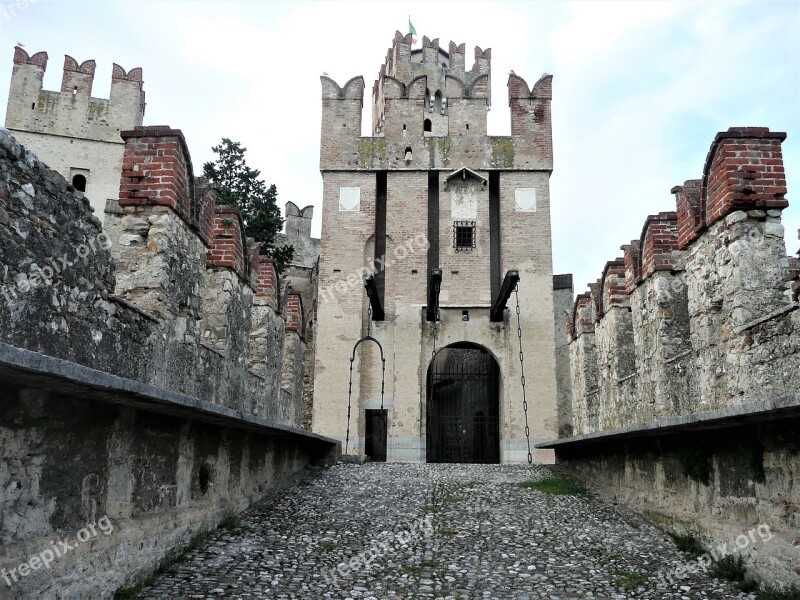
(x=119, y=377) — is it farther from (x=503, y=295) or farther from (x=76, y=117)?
(x=76, y=117)

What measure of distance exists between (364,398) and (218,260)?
9321 mm

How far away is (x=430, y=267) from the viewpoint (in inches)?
760

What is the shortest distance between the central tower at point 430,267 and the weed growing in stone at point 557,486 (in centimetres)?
785

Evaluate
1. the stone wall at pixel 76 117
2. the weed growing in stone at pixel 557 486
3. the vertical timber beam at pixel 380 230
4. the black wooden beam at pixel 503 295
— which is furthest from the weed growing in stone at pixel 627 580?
the stone wall at pixel 76 117

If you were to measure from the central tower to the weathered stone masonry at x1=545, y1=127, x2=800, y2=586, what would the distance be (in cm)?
686

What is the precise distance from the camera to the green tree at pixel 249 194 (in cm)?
2130

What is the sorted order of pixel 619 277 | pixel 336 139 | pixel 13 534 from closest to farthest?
pixel 13 534, pixel 619 277, pixel 336 139

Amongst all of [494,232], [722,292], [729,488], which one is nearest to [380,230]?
[494,232]

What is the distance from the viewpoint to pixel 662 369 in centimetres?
967

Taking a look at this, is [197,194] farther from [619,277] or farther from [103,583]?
[619,277]

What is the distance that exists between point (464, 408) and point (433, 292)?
20.4 ft

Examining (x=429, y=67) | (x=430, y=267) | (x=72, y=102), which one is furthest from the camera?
(x=429, y=67)

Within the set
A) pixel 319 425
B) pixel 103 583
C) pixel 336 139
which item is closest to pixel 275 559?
pixel 103 583

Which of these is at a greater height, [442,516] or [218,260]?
[218,260]
